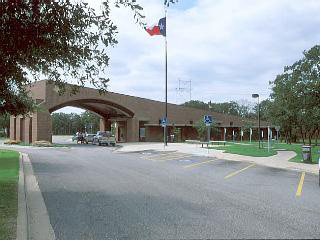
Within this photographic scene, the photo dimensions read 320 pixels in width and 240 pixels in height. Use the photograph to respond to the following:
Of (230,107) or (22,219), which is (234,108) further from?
(22,219)

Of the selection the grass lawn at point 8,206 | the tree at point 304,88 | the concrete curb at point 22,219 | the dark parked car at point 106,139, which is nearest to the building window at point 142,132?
the dark parked car at point 106,139

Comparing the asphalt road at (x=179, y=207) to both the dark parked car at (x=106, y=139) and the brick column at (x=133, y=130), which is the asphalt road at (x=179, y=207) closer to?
the dark parked car at (x=106, y=139)

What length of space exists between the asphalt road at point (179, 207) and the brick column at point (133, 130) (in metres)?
45.3

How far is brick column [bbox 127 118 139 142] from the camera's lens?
6075 centimetres

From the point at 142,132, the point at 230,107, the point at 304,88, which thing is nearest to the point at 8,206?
the point at 304,88

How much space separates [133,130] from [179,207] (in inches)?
2039

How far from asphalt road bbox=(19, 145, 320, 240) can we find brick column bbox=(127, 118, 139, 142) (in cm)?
4528

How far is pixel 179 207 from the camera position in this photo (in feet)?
30.2

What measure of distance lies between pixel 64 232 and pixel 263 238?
326 cm

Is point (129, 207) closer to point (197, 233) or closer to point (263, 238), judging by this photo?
point (197, 233)

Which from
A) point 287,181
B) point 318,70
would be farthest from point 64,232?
point 318,70

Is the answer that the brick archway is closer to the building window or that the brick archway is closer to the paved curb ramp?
the building window

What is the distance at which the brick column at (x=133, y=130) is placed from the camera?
60.8 m

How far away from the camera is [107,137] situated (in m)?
50.0
